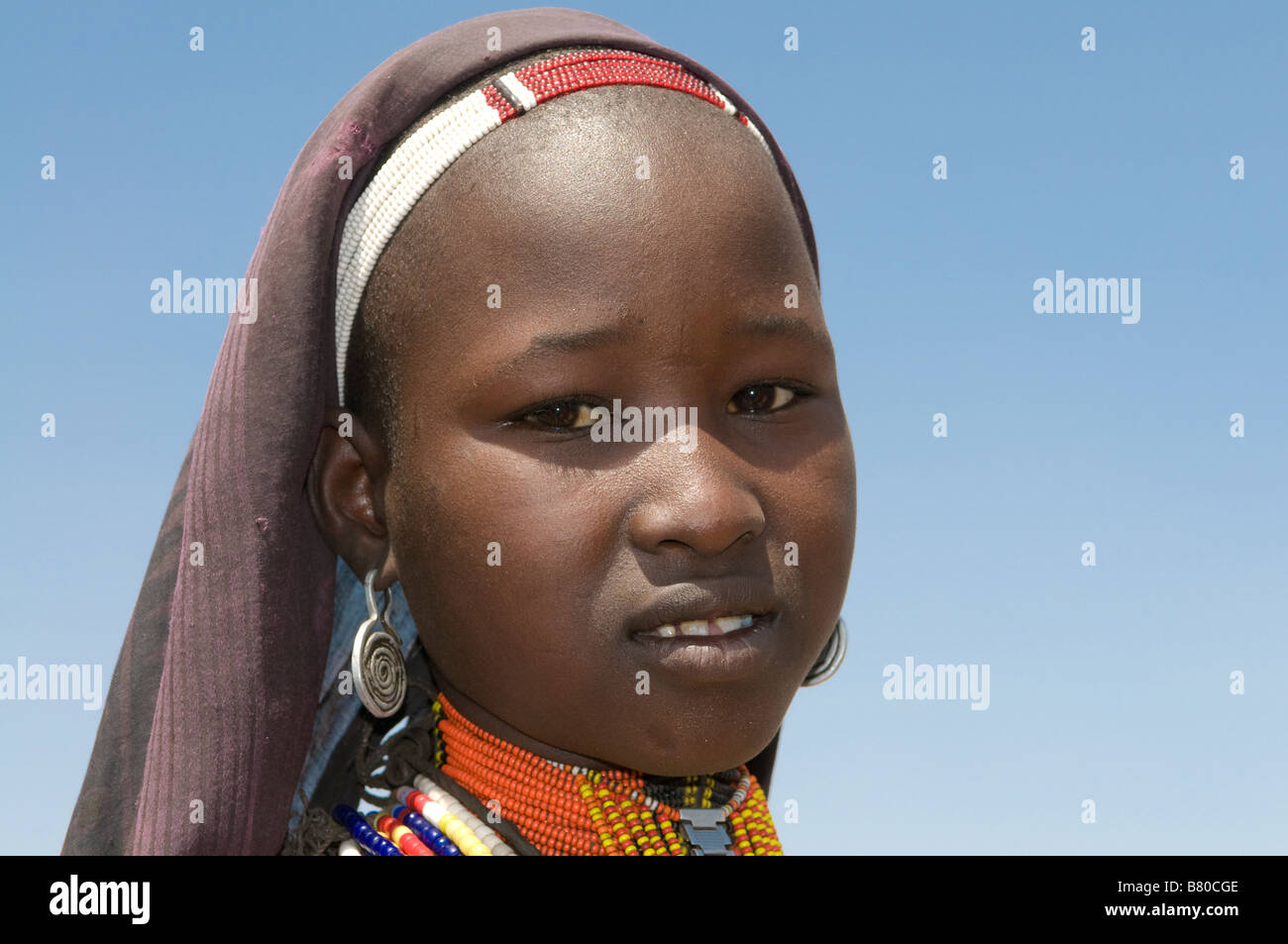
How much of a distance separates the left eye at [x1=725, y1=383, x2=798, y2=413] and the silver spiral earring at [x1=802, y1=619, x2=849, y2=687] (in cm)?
60

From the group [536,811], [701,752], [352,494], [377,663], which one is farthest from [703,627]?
[352,494]

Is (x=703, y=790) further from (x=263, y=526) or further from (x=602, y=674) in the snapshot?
(x=263, y=526)

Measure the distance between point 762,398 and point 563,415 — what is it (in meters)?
0.44

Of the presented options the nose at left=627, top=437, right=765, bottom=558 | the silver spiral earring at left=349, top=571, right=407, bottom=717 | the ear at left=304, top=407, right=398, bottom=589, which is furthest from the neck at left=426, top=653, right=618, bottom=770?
the nose at left=627, top=437, right=765, bottom=558

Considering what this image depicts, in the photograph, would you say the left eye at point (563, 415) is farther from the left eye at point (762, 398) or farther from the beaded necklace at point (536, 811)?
the beaded necklace at point (536, 811)

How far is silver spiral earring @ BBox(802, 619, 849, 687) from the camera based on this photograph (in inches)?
151

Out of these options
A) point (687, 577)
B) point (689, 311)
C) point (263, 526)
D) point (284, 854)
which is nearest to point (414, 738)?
point (284, 854)

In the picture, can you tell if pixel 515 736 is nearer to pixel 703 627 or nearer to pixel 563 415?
pixel 703 627

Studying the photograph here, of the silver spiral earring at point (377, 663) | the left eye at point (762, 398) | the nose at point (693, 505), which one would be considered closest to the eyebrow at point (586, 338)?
the left eye at point (762, 398)

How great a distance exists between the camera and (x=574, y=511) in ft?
10.7

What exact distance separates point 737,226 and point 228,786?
1539 millimetres

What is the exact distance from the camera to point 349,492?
144 inches

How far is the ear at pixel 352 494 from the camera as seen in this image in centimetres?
363
